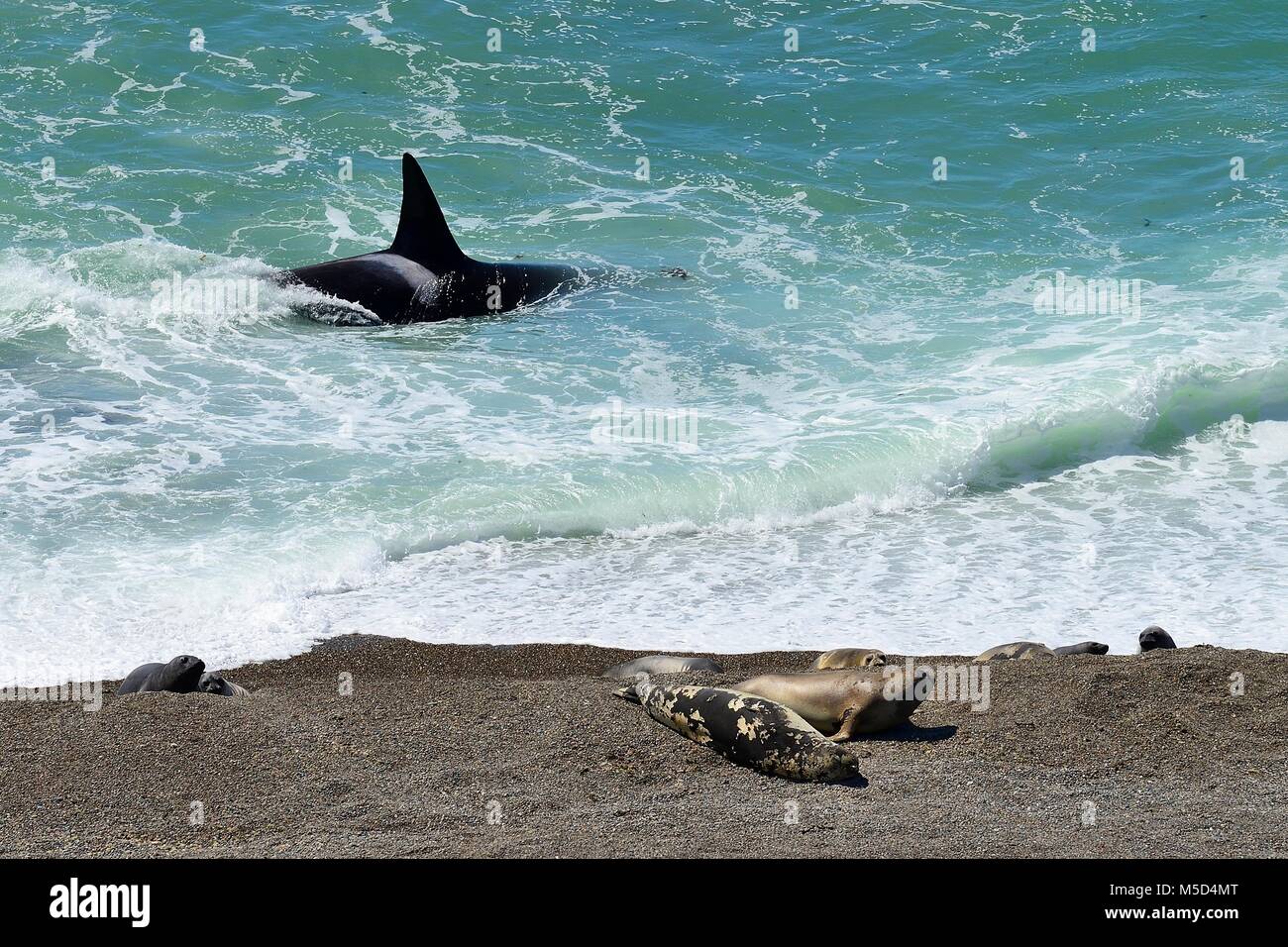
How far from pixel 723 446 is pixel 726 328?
2.92 meters

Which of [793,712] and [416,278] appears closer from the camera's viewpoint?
[793,712]

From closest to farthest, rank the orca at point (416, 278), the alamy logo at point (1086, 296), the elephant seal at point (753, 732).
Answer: the elephant seal at point (753, 732)
the orca at point (416, 278)
the alamy logo at point (1086, 296)

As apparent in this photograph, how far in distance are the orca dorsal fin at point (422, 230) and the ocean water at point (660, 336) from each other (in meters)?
0.80

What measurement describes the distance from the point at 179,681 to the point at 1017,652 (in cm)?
461

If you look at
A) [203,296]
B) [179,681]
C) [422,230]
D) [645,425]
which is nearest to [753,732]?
[179,681]

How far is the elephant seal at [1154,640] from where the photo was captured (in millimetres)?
8203

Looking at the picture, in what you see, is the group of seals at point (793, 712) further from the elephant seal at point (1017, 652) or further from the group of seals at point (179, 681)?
the group of seals at point (179, 681)

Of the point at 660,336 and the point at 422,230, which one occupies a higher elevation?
the point at 422,230

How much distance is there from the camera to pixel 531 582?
9672 mm

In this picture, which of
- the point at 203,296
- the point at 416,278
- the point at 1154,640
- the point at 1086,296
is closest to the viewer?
the point at 1154,640

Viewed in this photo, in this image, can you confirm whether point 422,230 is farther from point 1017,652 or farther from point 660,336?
point 1017,652

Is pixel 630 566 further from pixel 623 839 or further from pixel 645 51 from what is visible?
pixel 645 51

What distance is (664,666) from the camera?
7980 millimetres
